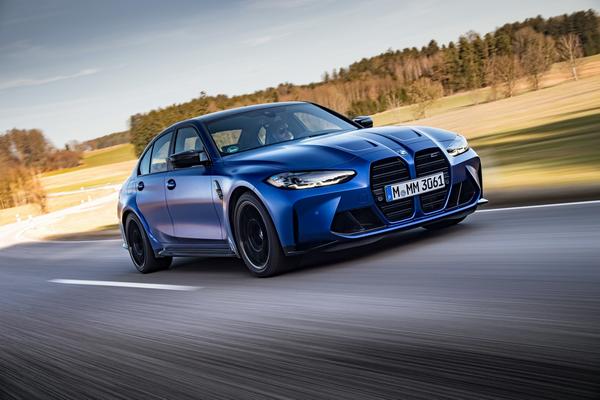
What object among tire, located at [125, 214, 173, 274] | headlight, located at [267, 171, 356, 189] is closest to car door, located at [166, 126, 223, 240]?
tire, located at [125, 214, 173, 274]

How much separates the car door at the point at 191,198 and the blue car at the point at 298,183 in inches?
0.4

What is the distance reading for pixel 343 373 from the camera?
12.3 ft

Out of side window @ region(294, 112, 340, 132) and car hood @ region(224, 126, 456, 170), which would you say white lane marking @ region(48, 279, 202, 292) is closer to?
car hood @ region(224, 126, 456, 170)

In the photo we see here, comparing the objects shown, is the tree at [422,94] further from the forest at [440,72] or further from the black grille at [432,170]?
the black grille at [432,170]

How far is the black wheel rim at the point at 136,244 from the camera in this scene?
9.48 meters

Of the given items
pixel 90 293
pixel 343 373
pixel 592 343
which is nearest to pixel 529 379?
pixel 592 343

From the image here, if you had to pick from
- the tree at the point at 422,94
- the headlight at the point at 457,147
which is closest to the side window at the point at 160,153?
the headlight at the point at 457,147

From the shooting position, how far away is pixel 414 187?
21.9 feet

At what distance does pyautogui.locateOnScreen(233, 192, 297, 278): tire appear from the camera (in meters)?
6.69

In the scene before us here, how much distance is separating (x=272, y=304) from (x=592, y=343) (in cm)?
278

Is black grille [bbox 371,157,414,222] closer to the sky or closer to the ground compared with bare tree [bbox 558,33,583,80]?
closer to the sky

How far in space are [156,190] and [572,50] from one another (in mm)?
93849

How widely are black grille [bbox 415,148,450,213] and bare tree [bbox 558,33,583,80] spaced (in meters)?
89.7

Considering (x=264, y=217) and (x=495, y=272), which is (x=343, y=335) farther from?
(x=264, y=217)
